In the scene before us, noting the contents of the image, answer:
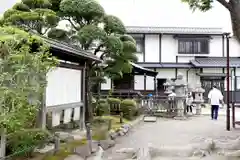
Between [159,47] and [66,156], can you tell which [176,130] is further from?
[159,47]

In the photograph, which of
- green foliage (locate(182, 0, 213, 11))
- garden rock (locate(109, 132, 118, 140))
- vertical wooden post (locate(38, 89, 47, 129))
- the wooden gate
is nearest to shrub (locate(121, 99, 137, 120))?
garden rock (locate(109, 132, 118, 140))

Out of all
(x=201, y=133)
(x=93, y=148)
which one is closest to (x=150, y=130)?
(x=201, y=133)

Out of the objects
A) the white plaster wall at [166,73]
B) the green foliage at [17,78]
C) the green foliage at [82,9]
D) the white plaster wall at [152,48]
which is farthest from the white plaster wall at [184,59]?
the green foliage at [17,78]

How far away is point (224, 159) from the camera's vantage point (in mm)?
7027

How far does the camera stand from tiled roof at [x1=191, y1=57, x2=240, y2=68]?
2586 cm

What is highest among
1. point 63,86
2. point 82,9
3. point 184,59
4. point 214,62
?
point 82,9

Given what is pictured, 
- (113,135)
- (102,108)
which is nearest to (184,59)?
(102,108)

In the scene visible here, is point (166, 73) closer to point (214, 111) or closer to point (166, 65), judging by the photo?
point (166, 65)

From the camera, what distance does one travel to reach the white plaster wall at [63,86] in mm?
7844

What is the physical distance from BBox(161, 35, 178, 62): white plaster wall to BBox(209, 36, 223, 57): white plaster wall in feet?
10.9

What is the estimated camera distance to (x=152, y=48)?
27359 millimetres

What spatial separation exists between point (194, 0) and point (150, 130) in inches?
230

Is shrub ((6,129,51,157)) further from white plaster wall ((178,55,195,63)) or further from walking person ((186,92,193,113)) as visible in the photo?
white plaster wall ((178,55,195,63))

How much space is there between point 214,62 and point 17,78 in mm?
24122
